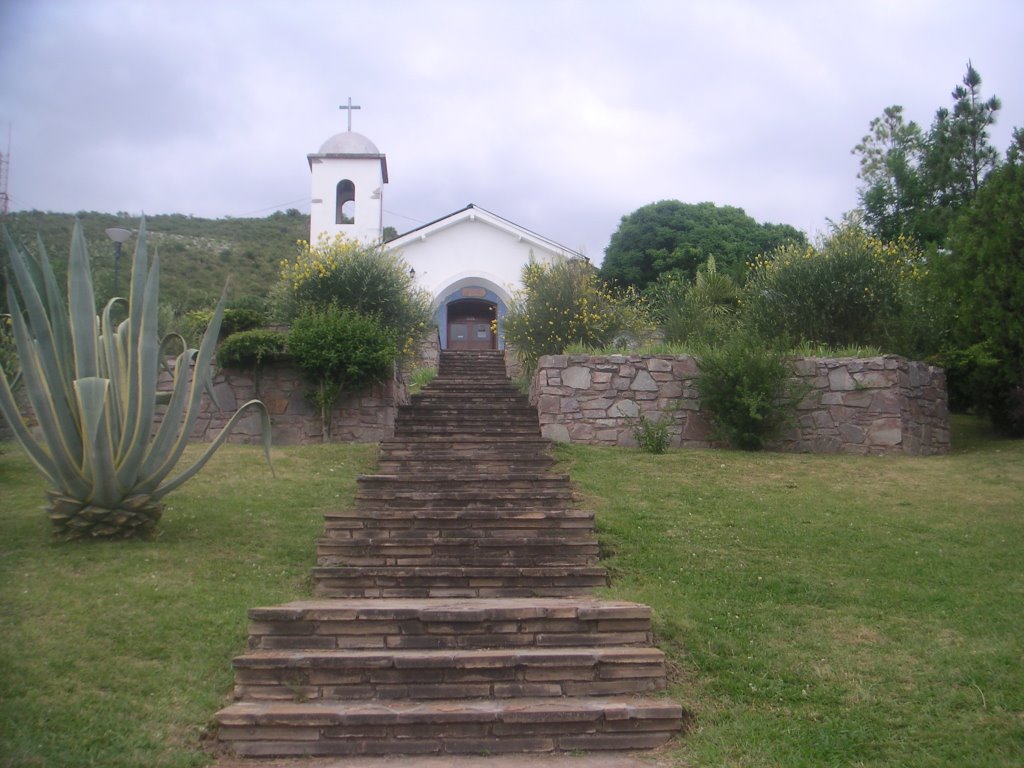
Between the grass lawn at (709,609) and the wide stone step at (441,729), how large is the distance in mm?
231

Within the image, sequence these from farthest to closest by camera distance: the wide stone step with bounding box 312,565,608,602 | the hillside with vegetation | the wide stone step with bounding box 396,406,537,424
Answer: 1. the hillside with vegetation
2. the wide stone step with bounding box 396,406,537,424
3. the wide stone step with bounding box 312,565,608,602

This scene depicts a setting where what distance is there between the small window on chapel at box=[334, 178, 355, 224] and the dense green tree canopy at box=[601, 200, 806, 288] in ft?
28.2

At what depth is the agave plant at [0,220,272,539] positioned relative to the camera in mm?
7160

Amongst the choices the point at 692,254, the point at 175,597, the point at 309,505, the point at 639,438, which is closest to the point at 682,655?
the point at 175,597

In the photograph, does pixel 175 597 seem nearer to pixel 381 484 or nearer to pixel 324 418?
pixel 381 484

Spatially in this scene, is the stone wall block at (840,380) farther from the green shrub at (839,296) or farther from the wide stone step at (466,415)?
the wide stone step at (466,415)

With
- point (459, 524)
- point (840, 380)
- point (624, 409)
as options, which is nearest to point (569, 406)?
point (624, 409)

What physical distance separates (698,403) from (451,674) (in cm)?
805

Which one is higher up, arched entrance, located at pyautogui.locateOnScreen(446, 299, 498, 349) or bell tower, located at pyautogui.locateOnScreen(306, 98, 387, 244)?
bell tower, located at pyautogui.locateOnScreen(306, 98, 387, 244)

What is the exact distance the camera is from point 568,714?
5.35m

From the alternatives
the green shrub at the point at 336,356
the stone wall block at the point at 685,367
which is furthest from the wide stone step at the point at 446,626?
the stone wall block at the point at 685,367

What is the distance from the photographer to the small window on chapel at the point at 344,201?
89.8 feet

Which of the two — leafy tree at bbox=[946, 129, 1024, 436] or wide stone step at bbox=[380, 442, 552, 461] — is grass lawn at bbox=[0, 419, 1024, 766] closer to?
wide stone step at bbox=[380, 442, 552, 461]

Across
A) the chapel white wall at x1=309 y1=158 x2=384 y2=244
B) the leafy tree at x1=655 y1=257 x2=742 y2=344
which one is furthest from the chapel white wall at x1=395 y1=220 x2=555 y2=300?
the leafy tree at x1=655 y1=257 x2=742 y2=344
